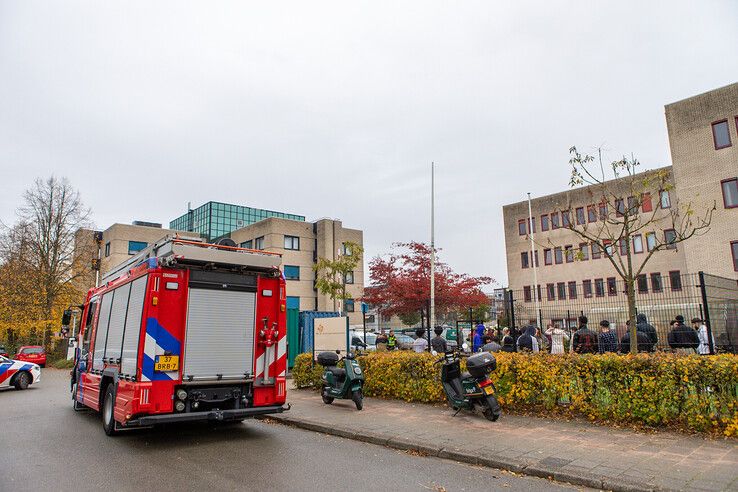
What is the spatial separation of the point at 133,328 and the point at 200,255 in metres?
1.46

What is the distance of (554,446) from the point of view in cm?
654

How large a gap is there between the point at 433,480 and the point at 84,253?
37690 millimetres

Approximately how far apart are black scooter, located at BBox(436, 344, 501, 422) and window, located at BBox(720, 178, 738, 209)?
22916 millimetres

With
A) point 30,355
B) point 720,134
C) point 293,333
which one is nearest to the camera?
point 293,333

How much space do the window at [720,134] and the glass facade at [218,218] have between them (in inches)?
1889

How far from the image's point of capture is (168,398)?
6.99m

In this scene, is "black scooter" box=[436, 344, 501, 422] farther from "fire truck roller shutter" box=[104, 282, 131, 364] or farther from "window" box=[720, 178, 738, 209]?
"window" box=[720, 178, 738, 209]

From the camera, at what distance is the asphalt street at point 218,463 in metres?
5.45

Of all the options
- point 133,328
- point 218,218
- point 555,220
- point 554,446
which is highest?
point 218,218

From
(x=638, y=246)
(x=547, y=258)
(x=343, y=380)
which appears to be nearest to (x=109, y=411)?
(x=343, y=380)

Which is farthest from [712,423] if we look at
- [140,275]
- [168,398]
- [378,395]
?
[140,275]

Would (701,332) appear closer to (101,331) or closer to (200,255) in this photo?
(200,255)

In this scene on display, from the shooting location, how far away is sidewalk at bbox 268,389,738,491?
521cm

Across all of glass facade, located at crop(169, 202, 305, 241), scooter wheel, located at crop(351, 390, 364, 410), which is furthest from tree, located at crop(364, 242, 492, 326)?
glass facade, located at crop(169, 202, 305, 241)
